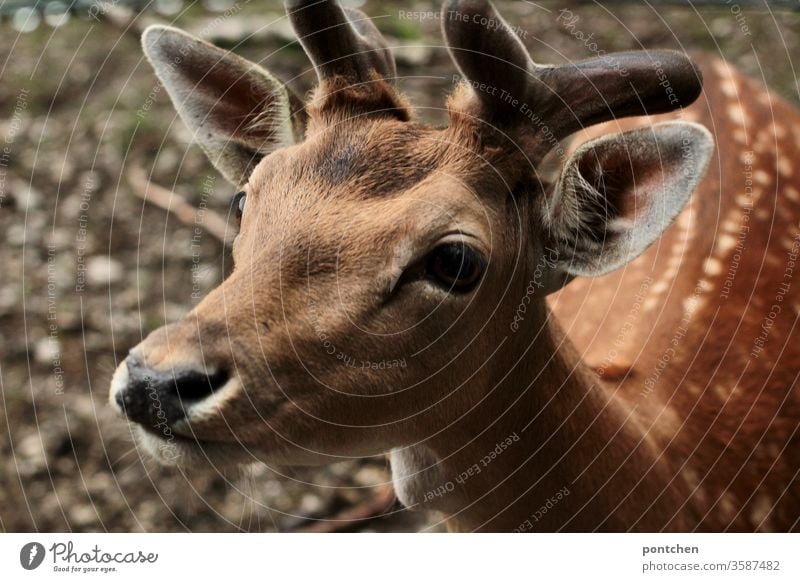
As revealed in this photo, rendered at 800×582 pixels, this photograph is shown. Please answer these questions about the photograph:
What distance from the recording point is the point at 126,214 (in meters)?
3.18

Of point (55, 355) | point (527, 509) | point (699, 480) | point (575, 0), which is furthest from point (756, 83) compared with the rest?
point (55, 355)

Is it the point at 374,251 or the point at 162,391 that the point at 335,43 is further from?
the point at 162,391

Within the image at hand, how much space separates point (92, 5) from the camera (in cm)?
268

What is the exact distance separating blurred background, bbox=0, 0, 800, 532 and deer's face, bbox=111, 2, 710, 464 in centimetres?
112

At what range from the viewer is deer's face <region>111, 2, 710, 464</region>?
1.30 metres

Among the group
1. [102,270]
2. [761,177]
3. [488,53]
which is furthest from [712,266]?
[102,270]

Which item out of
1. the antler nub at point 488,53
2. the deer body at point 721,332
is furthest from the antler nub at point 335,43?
the deer body at point 721,332

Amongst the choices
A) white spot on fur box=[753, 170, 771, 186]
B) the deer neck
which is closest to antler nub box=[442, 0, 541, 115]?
the deer neck

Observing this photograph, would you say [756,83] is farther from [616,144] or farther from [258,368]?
[258,368]

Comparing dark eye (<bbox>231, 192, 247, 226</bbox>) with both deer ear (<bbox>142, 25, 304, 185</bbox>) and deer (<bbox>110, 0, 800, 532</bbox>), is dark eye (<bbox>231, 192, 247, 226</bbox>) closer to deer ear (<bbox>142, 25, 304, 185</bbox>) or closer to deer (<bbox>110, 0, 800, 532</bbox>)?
→ deer (<bbox>110, 0, 800, 532</bbox>)

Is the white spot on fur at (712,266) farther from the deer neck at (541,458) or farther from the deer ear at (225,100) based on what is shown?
the deer ear at (225,100)
